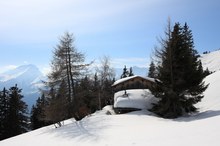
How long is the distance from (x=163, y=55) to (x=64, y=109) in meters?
12.1

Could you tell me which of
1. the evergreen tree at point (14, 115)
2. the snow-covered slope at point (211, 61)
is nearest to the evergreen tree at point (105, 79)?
the evergreen tree at point (14, 115)

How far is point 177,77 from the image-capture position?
82.2ft

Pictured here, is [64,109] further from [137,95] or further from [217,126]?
[217,126]

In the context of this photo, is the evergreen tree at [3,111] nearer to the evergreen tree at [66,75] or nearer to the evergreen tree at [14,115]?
the evergreen tree at [14,115]

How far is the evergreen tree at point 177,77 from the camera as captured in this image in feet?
81.4

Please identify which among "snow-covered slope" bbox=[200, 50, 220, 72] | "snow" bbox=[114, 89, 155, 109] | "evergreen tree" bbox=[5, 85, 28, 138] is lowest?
"evergreen tree" bbox=[5, 85, 28, 138]

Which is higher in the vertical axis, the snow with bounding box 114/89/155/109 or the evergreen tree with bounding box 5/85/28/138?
the snow with bounding box 114/89/155/109

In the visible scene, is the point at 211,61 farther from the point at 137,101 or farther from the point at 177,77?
the point at 177,77

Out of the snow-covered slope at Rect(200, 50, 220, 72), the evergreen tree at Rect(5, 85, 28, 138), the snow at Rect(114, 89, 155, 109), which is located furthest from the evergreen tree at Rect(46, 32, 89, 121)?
the snow-covered slope at Rect(200, 50, 220, 72)

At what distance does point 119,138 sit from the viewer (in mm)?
15633

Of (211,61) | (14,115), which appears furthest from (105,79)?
(211,61)

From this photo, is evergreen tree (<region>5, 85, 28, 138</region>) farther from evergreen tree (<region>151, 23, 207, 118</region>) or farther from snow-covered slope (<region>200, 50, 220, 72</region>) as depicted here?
snow-covered slope (<region>200, 50, 220, 72</region>)

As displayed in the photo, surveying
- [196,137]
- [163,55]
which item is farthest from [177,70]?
[196,137]

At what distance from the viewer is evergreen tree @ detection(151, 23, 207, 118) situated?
81.4 feet
